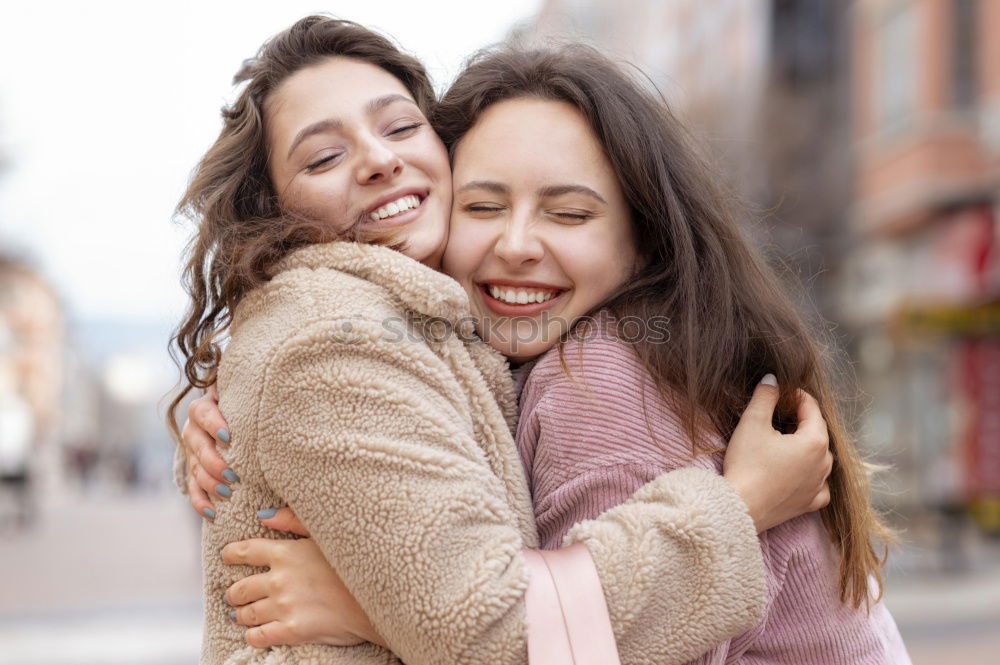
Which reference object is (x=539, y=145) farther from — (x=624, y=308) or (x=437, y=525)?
(x=437, y=525)

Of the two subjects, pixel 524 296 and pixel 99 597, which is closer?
pixel 524 296

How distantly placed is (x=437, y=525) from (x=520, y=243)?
69cm

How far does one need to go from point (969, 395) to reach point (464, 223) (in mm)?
11595

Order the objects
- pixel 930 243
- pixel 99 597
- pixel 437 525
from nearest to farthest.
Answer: pixel 437 525 < pixel 99 597 < pixel 930 243

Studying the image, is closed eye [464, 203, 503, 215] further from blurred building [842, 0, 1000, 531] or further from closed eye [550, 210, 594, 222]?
blurred building [842, 0, 1000, 531]

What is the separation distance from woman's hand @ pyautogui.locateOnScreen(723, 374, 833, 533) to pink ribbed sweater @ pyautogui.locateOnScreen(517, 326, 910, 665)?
57 millimetres

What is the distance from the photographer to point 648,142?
2105 millimetres

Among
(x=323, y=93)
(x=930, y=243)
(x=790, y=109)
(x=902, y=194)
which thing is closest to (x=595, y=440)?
(x=323, y=93)

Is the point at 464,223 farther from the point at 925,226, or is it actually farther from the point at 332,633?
the point at 925,226

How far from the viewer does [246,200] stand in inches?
84.7

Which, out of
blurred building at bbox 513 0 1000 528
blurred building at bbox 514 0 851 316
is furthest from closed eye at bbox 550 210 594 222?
blurred building at bbox 513 0 1000 528

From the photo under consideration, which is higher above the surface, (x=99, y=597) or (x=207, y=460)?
(x=207, y=460)

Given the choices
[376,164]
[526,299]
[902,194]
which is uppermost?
[902,194]

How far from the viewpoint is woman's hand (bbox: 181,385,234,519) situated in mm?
1879
